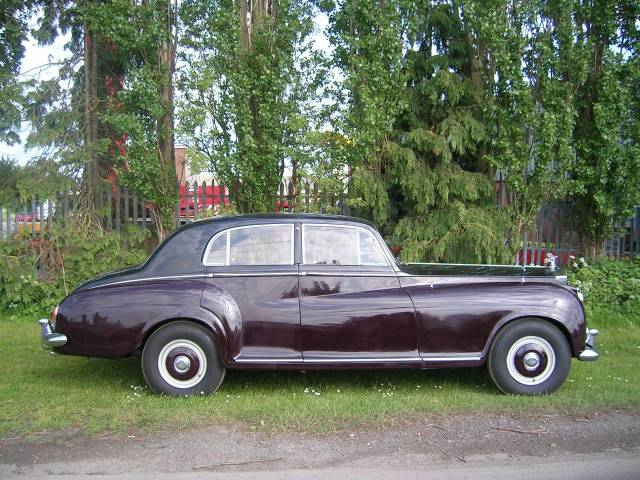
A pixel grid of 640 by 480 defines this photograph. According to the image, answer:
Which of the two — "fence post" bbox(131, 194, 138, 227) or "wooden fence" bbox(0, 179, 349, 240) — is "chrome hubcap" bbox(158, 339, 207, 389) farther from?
"fence post" bbox(131, 194, 138, 227)

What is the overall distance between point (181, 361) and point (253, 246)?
1.20 metres

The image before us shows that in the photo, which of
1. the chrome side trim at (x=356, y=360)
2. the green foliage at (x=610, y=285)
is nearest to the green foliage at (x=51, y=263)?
the chrome side trim at (x=356, y=360)

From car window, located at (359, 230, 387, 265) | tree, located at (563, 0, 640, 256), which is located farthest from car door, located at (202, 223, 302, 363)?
tree, located at (563, 0, 640, 256)

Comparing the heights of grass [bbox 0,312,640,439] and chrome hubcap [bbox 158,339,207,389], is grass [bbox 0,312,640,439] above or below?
A: below

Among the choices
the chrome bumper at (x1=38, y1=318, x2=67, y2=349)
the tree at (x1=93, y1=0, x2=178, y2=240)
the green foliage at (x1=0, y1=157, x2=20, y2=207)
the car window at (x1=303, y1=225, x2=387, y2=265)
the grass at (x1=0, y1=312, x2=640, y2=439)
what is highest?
the tree at (x1=93, y1=0, x2=178, y2=240)

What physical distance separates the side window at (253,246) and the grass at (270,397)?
1219 millimetres

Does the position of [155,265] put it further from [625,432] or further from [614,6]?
[614,6]

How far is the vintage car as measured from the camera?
4.95m

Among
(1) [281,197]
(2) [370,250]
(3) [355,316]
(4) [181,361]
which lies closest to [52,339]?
(4) [181,361]

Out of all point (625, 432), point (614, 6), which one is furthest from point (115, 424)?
point (614, 6)

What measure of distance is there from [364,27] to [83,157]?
484 cm

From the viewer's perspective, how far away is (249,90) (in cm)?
835

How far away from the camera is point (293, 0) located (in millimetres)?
8688

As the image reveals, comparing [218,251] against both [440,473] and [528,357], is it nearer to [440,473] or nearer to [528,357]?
[440,473]
